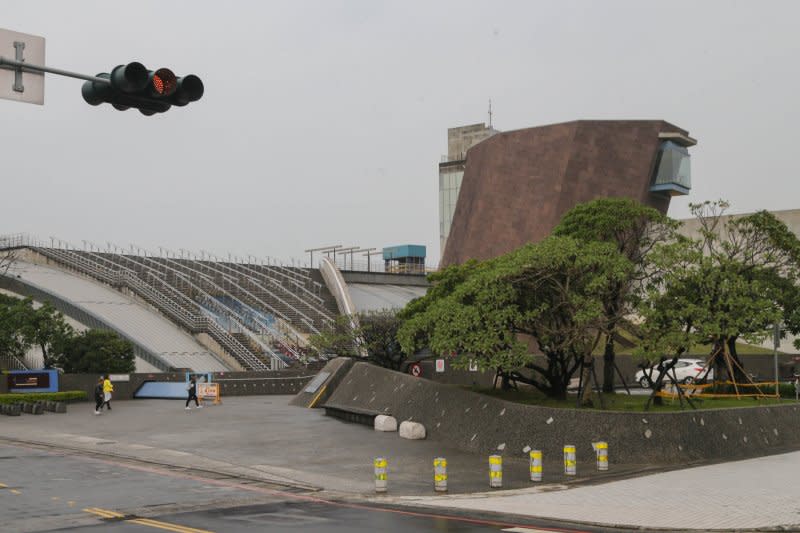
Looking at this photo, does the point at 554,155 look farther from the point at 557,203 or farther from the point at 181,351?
the point at 181,351

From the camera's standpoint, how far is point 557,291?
26.2 meters

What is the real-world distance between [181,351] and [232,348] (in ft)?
11.7

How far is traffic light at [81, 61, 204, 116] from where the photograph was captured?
10422mm

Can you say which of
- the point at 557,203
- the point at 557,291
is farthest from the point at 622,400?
the point at 557,203

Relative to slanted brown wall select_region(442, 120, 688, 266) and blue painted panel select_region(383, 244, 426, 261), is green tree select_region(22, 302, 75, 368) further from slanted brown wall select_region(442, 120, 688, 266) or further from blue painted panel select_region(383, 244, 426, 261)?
blue painted panel select_region(383, 244, 426, 261)

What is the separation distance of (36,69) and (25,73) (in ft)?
0.44

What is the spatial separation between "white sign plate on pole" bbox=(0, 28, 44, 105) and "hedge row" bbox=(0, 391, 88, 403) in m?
32.0

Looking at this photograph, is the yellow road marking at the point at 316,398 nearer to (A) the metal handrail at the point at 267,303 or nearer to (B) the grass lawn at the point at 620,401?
(B) the grass lawn at the point at 620,401

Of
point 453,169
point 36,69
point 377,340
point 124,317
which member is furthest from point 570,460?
point 453,169

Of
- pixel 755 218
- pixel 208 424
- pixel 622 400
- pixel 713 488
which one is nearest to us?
pixel 713 488

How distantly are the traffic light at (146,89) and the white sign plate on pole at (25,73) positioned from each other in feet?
2.16

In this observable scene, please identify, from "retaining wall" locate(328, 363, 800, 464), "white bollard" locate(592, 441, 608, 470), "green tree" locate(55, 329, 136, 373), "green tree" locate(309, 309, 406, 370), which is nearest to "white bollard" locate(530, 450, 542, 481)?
"white bollard" locate(592, 441, 608, 470)

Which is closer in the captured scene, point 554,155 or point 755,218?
point 755,218

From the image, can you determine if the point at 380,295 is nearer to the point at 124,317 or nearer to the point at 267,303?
the point at 267,303
